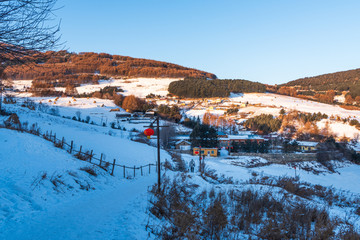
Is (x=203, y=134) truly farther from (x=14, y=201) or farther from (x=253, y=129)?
(x=14, y=201)

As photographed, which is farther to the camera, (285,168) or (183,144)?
(183,144)

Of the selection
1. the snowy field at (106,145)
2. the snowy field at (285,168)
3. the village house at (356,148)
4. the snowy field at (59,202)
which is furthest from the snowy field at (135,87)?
the snowy field at (59,202)

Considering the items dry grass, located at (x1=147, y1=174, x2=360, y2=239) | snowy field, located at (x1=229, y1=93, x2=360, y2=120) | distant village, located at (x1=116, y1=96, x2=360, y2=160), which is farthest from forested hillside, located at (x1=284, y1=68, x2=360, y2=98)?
dry grass, located at (x1=147, y1=174, x2=360, y2=239)

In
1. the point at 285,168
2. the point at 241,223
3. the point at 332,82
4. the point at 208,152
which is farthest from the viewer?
the point at 332,82

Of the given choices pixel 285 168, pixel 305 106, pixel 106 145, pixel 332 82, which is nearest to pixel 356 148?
pixel 285 168

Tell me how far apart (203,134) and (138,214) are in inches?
1367

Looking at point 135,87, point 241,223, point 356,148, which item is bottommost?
point 356,148

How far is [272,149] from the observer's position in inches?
1713

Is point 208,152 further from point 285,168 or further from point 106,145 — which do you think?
point 106,145

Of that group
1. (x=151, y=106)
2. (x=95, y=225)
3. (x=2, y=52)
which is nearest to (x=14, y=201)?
(x=95, y=225)

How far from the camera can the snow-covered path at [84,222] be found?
4.54 meters

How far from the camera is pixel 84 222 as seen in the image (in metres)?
5.30

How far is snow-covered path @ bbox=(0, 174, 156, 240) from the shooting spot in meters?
4.54

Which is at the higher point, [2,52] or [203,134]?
[2,52]
